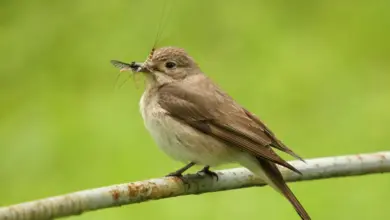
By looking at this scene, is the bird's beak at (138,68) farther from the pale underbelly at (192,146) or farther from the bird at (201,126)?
the pale underbelly at (192,146)

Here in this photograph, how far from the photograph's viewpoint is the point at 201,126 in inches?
167

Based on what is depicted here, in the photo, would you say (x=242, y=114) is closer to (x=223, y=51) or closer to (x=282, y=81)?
(x=282, y=81)

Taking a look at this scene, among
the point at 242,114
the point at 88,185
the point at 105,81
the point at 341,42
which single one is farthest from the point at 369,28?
the point at 242,114

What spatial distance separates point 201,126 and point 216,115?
76 mm

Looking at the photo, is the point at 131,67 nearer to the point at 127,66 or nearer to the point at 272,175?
the point at 127,66

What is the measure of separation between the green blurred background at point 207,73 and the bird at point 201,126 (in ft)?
6.05

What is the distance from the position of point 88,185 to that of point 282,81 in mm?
2291

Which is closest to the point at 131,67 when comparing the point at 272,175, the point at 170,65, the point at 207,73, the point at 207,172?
the point at 170,65

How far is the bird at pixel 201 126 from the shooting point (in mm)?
4059

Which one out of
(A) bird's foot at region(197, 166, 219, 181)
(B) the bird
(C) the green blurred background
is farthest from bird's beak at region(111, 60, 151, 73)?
(C) the green blurred background

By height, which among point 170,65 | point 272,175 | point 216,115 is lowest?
point 272,175

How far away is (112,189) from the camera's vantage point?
Result: 10.1ft

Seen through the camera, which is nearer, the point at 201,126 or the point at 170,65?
the point at 201,126

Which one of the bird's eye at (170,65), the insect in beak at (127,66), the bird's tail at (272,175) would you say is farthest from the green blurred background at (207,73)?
the bird's tail at (272,175)
